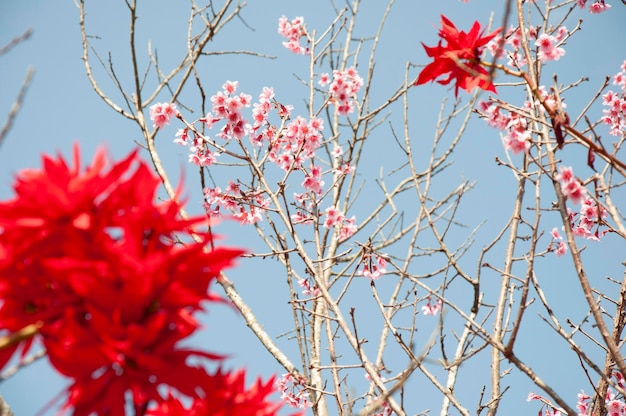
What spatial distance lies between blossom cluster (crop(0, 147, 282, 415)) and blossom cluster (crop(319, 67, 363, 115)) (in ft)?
11.1

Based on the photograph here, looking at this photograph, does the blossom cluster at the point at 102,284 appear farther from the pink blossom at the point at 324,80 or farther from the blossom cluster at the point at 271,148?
the pink blossom at the point at 324,80

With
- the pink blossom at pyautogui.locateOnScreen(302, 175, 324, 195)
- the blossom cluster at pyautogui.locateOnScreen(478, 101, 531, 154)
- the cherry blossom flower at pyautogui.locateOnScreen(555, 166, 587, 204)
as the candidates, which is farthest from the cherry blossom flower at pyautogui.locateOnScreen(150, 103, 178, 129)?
the cherry blossom flower at pyautogui.locateOnScreen(555, 166, 587, 204)

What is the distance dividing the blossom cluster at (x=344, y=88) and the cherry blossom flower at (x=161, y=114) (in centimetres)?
123

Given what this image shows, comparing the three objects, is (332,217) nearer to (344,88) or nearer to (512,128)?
(344,88)

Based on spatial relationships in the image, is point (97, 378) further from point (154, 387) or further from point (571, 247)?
point (571, 247)

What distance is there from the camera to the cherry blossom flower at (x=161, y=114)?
11.8 feet

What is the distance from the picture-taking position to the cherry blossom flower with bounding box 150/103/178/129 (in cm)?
359

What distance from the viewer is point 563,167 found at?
69.7 inches

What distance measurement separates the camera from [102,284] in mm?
745

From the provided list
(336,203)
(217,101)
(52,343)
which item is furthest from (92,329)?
(336,203)

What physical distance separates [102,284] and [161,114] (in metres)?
3.04

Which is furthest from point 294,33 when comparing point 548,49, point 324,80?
point 548,49

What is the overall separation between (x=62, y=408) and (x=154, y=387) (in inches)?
5.0

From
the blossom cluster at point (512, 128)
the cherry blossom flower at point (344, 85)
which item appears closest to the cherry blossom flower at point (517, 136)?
the blossom cluster at point (512, 128)
